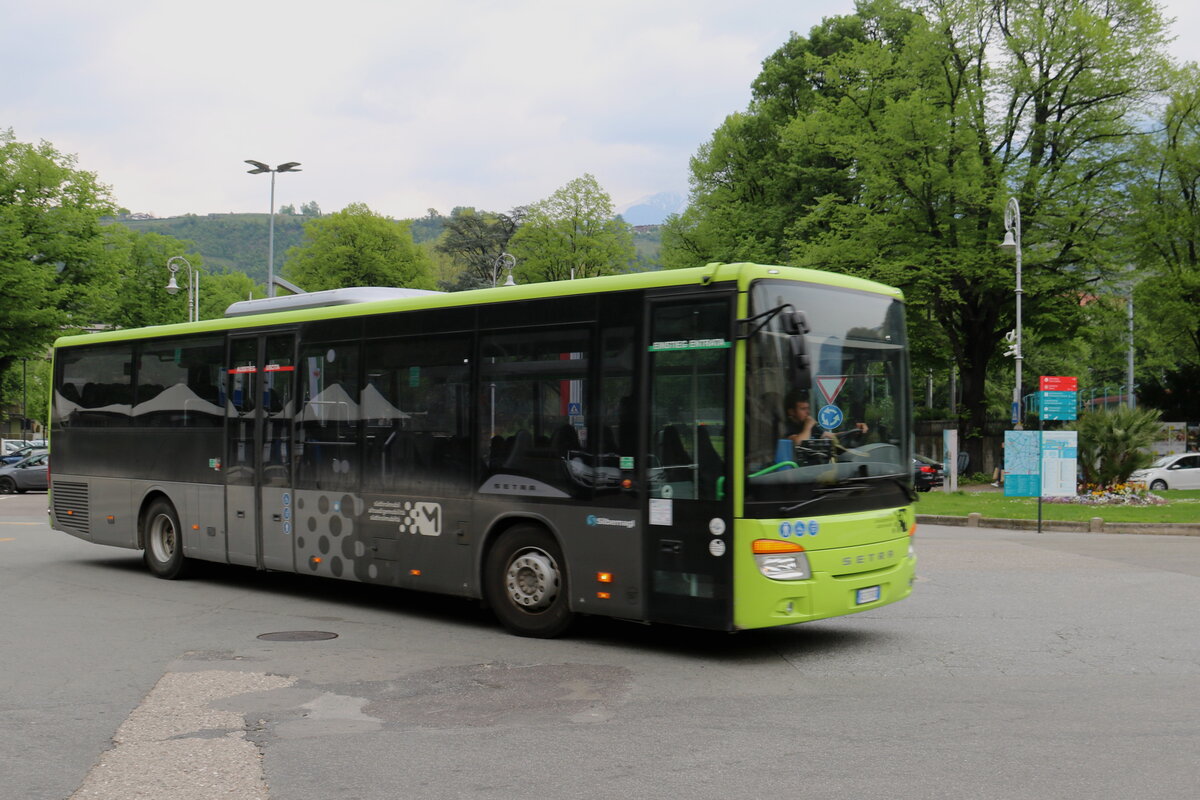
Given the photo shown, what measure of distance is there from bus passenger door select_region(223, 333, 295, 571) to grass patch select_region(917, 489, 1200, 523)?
52.1 ft

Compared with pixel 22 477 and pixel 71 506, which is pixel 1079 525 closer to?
pixel 71 506


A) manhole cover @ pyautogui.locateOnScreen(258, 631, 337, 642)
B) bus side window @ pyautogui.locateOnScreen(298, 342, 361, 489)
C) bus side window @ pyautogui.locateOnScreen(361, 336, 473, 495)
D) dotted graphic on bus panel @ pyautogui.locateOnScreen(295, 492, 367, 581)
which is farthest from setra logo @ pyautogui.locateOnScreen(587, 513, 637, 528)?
bus side window @ pyautogui.locateOnScreen(298, 342, 361, 489)

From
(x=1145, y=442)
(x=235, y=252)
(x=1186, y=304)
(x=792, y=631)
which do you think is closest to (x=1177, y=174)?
(x=1186, y=304)

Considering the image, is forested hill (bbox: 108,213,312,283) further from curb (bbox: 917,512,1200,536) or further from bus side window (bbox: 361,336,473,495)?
bus side window (bbox: 361,336,473,495)

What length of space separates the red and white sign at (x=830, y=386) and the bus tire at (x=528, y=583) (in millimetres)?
2486

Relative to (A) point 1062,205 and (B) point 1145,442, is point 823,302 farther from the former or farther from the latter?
(A) point 1062,205

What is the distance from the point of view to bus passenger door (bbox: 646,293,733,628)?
318 inches

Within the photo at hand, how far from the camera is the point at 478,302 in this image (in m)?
9.85

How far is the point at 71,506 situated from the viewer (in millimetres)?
14930

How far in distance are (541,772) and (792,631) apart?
4.72 metres

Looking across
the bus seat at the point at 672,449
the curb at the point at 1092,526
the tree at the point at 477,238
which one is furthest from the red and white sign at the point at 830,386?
the tree at the point at 477,238

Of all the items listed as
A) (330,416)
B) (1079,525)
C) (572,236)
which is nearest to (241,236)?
(572,236)

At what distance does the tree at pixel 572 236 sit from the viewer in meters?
67.1

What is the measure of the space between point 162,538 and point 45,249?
34.6 meters
